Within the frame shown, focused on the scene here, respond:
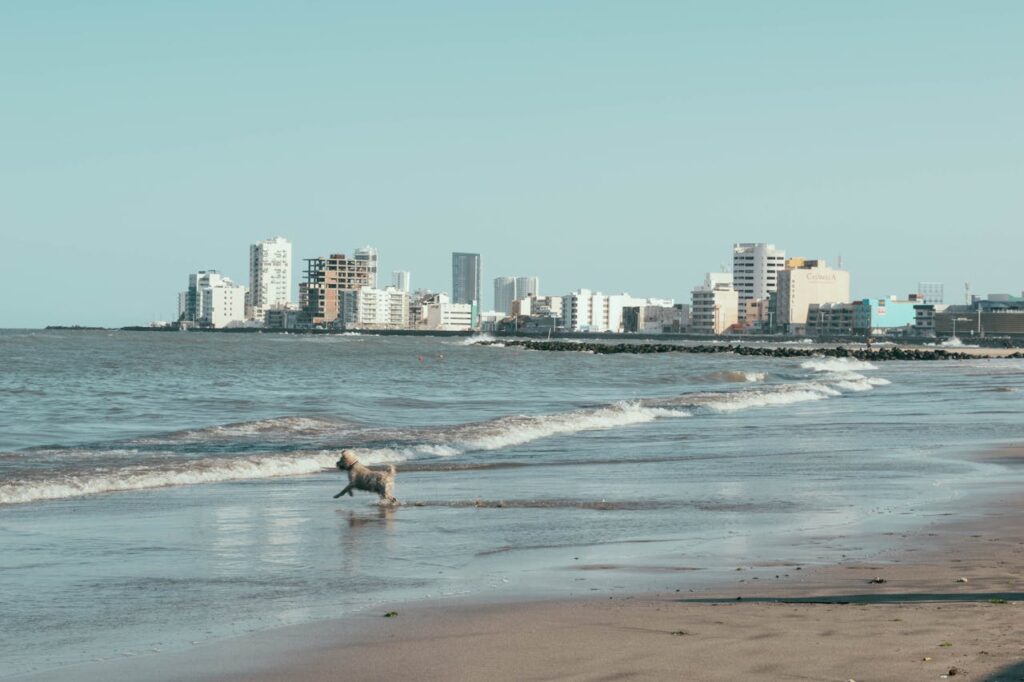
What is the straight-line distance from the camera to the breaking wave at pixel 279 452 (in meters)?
16.9

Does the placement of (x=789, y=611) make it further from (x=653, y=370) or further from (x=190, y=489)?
(x=653, y=370)

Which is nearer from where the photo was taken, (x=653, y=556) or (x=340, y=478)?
(x=653, y=556)

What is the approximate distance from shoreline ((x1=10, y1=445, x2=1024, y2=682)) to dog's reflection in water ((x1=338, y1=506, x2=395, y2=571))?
93.2 inches

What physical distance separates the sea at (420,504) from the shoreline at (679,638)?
0.43m

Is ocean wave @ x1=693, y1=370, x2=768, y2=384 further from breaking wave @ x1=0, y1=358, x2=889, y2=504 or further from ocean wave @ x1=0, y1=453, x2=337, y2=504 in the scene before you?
ocean wave @ x1=0, y1=453, x2=337, y2=504

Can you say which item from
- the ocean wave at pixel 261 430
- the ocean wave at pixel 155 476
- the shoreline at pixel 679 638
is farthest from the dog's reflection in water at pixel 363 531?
the ocean wave at pixel 261 430

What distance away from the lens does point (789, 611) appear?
8164mm

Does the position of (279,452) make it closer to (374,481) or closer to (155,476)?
(155,476)

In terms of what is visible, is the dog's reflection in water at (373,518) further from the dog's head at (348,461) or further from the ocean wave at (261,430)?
the ocean wave at (261,430)

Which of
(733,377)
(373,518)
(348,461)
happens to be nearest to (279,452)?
(348,461)

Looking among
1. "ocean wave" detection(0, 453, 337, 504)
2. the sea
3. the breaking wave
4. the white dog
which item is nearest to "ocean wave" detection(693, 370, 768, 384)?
the breaking wave

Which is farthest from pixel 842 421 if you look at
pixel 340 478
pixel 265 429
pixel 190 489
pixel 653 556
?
pixel 653 556

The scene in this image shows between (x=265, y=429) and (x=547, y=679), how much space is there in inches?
831

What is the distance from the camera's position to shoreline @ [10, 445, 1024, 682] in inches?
264
